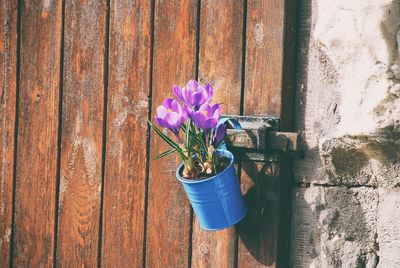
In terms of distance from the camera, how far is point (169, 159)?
6.43ft

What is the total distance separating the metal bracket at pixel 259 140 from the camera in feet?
5.78

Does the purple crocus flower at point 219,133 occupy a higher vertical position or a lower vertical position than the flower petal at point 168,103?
lower

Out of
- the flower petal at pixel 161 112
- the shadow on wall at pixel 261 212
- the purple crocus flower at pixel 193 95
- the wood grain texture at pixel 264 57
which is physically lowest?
the shadow on wall at pixel 261 212

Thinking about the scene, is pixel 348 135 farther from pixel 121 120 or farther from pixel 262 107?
pixel 121 120

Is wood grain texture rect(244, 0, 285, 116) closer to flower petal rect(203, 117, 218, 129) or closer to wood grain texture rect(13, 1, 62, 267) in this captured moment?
flower petal rect(203, 117, 218, 129)

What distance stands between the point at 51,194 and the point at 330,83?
0.95 meters

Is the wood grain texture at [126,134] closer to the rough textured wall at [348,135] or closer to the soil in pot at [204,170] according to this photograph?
the soil in pot at [204,170]

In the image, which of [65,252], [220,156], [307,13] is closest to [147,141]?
[220,156]

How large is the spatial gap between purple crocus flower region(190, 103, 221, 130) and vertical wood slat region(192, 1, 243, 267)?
22cm

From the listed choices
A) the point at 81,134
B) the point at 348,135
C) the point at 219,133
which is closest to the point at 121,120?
the point at 81,134

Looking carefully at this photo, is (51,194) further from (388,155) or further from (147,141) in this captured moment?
(388,155)

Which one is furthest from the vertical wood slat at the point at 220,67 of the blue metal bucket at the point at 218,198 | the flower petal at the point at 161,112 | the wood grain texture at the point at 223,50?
the flower petal at the point at 161,112

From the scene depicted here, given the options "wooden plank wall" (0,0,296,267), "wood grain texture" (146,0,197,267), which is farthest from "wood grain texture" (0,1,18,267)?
"wood grain texture" (146,0,197,267)

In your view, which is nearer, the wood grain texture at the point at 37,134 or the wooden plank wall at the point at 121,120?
the wooden plank wall at the point at 121,120
